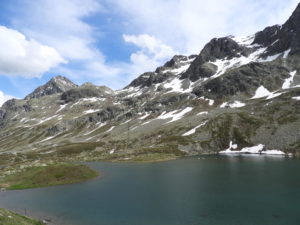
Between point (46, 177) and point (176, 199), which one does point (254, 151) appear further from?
point (46, 177)

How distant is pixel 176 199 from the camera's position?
5934 centimetres

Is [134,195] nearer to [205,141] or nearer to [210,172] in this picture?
[210,172]

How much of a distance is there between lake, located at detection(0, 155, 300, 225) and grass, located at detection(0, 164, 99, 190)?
5.80 meters

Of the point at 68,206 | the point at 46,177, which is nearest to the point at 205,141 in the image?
the point at 46,177

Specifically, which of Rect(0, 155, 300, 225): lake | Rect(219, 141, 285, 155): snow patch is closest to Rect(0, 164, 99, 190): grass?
Rect(0, 155, 300, 225): lake

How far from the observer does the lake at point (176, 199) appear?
1863 inches

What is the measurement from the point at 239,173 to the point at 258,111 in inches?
4213

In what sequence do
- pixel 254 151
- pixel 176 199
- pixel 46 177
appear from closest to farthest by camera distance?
pixel 176 199 < pixel 46 177 < pixel 254 151

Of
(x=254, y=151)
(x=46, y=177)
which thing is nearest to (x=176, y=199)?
(x=46, y=177)

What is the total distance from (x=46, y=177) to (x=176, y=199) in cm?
4992

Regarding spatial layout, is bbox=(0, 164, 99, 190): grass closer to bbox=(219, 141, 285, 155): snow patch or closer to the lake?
the lake

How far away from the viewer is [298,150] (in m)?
126

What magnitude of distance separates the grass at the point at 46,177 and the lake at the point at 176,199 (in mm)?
5804

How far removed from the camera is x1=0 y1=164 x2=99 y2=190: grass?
85312 mm
